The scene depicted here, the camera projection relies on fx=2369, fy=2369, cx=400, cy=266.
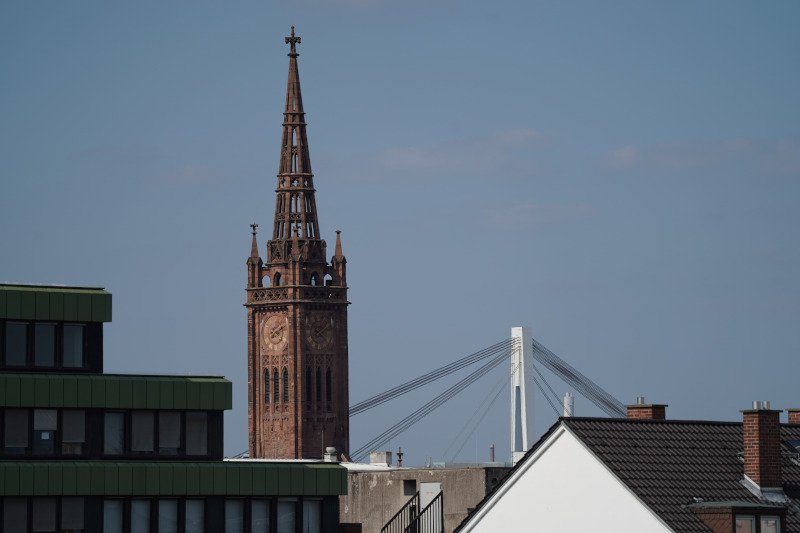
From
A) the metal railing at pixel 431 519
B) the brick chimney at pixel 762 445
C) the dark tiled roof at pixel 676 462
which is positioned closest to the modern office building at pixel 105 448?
the metal railing at pixel 431 519

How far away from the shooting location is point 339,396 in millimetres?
194875

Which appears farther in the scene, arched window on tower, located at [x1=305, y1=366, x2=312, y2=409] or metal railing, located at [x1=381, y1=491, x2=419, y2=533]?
arched window on tower, located at [x1=305, y1=366, x2=312, y2=409]

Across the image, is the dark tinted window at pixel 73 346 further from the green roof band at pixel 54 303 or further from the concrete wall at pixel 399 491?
the concrete wall at pixel 399 491

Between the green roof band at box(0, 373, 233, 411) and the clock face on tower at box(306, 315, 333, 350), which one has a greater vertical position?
the clock face on tower at box(306, 315, 333, 350)

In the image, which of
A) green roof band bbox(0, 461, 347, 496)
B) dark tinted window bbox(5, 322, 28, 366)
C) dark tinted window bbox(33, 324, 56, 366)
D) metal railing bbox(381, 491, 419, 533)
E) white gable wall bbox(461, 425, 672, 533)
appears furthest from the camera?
metal railing bbox(381, 491, 419, 533)

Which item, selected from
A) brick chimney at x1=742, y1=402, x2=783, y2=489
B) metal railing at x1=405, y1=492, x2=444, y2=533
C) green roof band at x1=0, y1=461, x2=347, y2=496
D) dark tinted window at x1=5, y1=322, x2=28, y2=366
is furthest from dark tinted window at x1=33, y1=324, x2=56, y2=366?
brick chimney at x1=742, y1=402, x2=783, y2=489

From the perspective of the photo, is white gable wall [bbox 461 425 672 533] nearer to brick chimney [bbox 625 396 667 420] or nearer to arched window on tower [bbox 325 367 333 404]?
brick chimney [bbox 625 396 667 420]

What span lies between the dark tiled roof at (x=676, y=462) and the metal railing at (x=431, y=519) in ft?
45.6

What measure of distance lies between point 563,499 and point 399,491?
64.0 feet

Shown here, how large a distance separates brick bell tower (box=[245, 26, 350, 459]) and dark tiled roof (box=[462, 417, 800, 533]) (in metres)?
132

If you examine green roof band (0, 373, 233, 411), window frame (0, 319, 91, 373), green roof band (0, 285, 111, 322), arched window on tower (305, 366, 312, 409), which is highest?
arched window on tower (305, 366, 312, 409)

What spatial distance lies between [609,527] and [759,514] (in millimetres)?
3962

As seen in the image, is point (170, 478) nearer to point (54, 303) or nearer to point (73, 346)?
point (73, 346)

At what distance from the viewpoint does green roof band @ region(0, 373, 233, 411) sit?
68.2m
